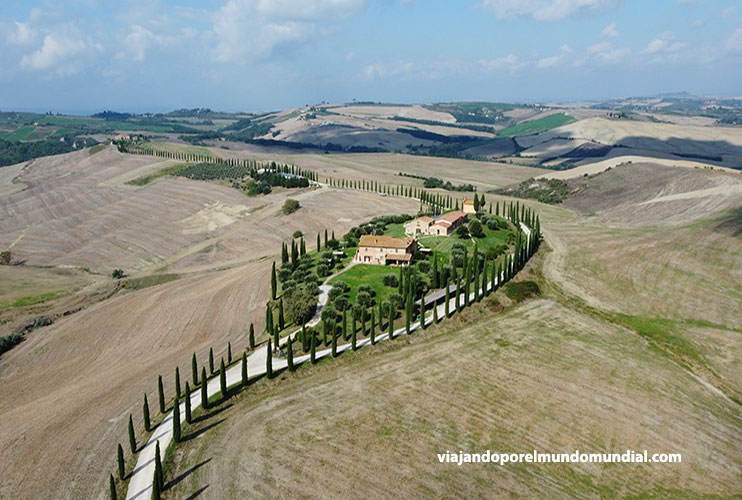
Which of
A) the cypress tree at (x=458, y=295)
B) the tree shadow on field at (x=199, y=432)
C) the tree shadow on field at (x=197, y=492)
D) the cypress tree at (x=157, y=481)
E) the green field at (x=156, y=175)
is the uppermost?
the green field at (x=156, y=175)

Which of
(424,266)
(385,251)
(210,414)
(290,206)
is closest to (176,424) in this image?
(210,414)

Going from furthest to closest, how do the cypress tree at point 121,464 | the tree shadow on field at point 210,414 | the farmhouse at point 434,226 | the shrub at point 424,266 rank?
the farmhouse at point 434,226, the shrub at point 424,266, the tree shadow on field at point 210,414, the cypress tree at point 121,464

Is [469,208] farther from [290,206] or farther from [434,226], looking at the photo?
[290,206]

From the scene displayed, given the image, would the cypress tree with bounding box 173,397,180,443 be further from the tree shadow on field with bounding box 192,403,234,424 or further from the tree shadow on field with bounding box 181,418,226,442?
the tree shadow on field with bounding box 192,403,234,424

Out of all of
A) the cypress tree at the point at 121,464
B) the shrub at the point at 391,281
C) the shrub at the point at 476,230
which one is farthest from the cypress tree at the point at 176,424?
the shrub at the point at 476,230

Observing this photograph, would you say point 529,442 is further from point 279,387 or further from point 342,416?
point 279,387

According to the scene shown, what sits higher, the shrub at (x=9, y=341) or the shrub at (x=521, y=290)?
the shrub at (x=521, y=290)

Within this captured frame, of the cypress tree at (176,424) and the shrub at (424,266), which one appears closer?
the cypress tree at (176,424)

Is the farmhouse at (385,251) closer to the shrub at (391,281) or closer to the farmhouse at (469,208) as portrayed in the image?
the shrub at (391,281)
